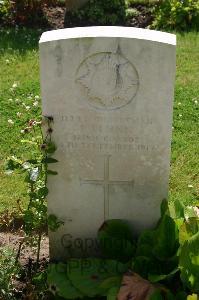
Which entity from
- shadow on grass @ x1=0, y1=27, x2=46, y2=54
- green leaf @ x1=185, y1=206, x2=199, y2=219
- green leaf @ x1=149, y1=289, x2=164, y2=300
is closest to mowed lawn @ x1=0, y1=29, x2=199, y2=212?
shadow on grass @ x1=0, y1=27, x2=46, y2=54

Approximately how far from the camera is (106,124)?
148 inches

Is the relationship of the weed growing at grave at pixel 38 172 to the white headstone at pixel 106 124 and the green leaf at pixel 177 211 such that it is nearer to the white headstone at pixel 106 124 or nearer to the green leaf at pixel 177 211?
the white headstone at pixel 106 124

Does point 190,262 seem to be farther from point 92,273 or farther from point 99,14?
point 99,14

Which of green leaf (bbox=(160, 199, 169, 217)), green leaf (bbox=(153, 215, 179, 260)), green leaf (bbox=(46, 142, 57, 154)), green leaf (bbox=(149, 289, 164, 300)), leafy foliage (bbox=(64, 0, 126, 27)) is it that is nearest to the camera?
A: green leaf (bbox=(149, 289, 164, 300))

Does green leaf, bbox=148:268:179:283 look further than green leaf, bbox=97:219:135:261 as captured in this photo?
No

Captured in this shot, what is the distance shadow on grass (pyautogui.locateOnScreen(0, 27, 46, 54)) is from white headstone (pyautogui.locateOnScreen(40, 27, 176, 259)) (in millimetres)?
4151

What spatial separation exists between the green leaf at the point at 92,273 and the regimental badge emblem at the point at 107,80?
1041mm

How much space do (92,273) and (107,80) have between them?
1266 millimetres

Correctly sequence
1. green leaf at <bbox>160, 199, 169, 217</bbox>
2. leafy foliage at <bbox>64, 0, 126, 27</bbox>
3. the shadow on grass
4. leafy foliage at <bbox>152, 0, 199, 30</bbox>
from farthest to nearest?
leafy foliage at <bbox>64, 0, 126, 27</bbox> → leafy foliage at <bbox>152, 0, 199, 30</bbox> → the shadow on grass → green leaf at <bbox>160, 199, 169, 217</bbox>

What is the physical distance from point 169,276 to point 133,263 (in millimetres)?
252

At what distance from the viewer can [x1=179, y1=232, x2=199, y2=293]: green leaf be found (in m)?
3.47

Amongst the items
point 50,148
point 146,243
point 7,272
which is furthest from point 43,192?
point 146,243

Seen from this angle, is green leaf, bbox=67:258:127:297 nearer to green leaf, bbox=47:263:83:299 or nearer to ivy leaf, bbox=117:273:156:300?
green leaf, bbox=47:263:83:299

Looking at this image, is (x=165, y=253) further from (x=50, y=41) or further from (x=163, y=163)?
(x=50, y=41)
